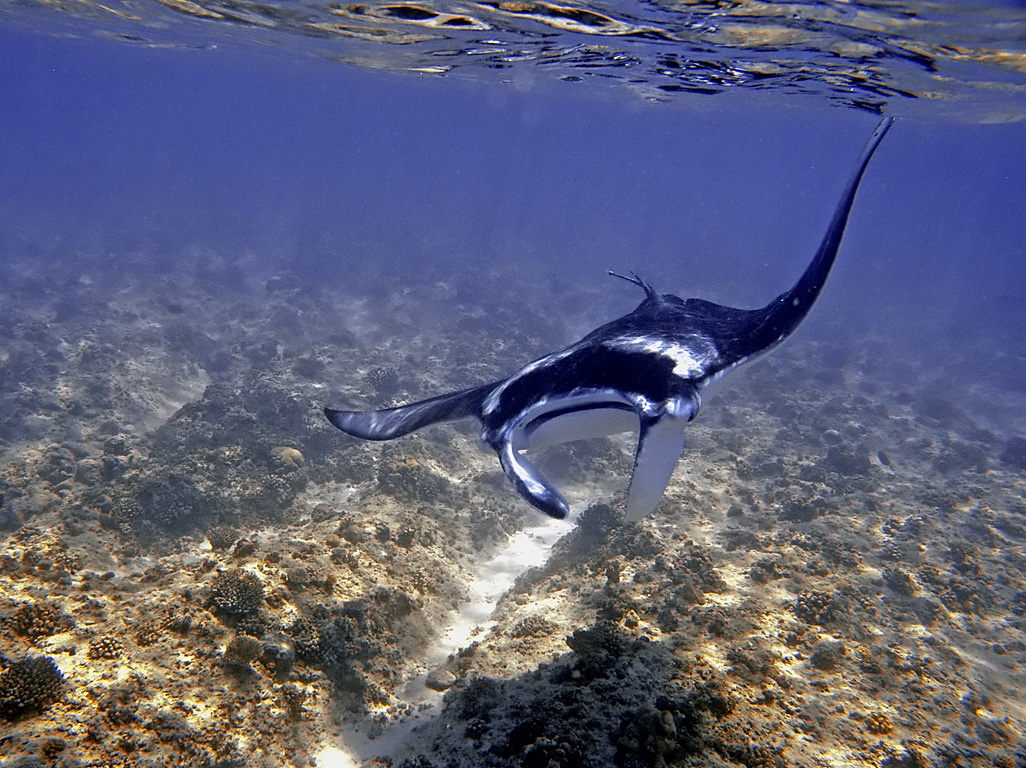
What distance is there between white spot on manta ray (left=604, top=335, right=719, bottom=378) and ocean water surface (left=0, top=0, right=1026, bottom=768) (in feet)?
0.95

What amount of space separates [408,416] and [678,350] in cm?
226

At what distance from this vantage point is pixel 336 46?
1884 centimetres

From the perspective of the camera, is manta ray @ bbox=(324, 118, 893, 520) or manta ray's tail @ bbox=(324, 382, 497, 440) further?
manta ray's tail @ bbox=(324, 382, 497, 440)

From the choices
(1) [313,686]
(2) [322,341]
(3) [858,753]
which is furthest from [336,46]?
(3) [858,753]

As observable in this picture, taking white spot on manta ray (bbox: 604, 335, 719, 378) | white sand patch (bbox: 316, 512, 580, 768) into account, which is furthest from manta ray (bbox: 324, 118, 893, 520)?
white sand patch (bbox: 316, 512, 580, 768)

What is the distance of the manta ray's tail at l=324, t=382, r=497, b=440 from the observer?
4309 mm

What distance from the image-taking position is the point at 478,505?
8.45 meters

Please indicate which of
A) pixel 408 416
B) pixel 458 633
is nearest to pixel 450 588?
pixel 458 633

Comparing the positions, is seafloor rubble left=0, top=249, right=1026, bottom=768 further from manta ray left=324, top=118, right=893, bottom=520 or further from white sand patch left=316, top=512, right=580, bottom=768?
manta ray left=324, top=118, right=893, bottom=520

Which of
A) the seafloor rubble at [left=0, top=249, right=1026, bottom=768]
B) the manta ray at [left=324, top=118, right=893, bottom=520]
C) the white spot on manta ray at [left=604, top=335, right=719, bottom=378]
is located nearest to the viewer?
the manta ray at [left=324, top=118, right=893, bottom=520]

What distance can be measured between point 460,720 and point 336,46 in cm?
2174

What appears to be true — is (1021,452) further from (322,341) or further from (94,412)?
(94,412)

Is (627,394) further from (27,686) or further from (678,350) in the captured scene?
(27,686)

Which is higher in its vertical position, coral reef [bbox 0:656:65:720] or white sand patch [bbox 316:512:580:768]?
coral reef [bbox 0:656:65:720]
